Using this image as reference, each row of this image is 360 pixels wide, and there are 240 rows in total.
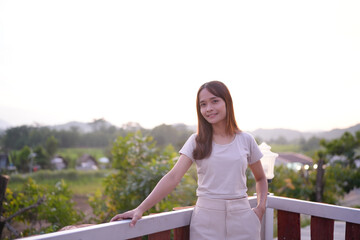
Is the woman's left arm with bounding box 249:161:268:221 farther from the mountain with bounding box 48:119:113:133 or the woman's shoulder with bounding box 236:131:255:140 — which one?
the mountain with bounding box 48:119:113:133

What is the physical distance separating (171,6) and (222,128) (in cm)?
389

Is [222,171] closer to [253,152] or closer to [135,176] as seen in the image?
[253,152]

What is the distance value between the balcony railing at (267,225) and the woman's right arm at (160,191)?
3 cm

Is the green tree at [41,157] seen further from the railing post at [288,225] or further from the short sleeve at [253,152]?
the short sleeve at [253,152]

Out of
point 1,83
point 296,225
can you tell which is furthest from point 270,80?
point 1,83

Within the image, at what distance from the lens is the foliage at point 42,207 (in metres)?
4.28

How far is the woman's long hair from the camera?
1391mm

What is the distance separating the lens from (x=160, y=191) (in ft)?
4.23

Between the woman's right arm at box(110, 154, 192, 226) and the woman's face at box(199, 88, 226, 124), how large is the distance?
0.23 m

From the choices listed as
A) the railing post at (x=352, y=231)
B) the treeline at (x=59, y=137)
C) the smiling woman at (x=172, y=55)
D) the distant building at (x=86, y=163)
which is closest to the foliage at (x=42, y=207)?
the smiling woman at (x=172, y=55)

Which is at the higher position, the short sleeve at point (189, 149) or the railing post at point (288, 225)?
the short sleeve at point (189, 149)

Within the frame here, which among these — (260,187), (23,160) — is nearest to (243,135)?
(260,187)

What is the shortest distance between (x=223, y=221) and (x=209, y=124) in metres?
0.47

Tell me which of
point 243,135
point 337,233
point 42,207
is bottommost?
point 337,233
